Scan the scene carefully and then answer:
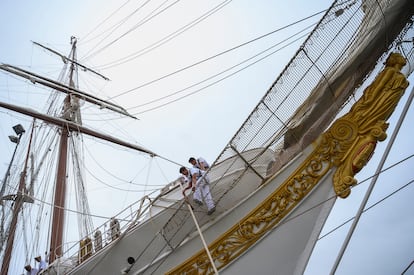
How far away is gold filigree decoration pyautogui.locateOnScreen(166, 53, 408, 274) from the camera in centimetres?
393

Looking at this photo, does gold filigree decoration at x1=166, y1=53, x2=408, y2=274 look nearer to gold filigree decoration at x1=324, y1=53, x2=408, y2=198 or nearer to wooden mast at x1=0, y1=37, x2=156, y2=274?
gold filigree decoration at x1=324, y1=53, x2=408, y2=198

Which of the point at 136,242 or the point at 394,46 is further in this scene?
the point at 136,242

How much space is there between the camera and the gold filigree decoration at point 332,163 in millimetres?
3928

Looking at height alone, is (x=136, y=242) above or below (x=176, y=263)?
above

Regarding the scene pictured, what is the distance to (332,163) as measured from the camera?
4.17 metres

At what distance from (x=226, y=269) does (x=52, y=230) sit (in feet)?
24.2

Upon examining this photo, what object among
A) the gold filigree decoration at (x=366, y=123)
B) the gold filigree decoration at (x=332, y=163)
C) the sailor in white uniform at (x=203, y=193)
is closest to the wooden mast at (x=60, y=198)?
the sailor in white uniform at (x=203, y=193)

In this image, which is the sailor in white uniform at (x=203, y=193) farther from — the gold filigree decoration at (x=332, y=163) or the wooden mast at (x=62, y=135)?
the wooden mast at (x=62, y=135)

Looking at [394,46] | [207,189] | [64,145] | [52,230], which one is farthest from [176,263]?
[64,145]

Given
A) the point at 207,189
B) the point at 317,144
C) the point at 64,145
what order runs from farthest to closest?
the point at 64,145, the point at 207,189, the point at 317,144

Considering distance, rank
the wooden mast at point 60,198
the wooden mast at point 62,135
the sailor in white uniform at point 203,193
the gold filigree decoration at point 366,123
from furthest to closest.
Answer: the wooden mast at point 62,135
the wooden mast at point 60,198
the sailor in white uniform at point 203,193
the gold filigree decoration at point 366,123

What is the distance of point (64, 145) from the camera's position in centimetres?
1223

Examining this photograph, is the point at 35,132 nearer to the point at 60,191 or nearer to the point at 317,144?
the point at 60,191

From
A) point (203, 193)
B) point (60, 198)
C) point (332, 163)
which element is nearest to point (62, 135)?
point (60, 198)
